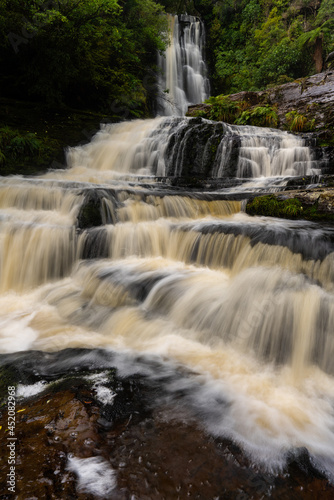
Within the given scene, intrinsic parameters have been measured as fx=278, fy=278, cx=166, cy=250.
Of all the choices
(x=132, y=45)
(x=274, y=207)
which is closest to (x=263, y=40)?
(x=132, y=45)

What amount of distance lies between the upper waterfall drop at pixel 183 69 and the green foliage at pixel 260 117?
6.32m

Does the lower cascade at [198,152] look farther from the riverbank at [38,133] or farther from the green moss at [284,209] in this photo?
the green moss at [284,209]

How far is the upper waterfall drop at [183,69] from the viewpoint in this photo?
55.9ft

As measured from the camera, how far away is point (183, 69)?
62.1 feet

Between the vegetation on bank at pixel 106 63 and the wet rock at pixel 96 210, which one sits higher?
the vegetation on bank at pixel 106 63

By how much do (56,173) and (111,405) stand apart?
26.7 ft

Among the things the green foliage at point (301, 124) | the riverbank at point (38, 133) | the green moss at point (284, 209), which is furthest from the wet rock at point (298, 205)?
the riverbank at point (38, 133)

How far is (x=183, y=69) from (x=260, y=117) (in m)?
10.6

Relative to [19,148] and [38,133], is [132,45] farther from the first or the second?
[19,148]

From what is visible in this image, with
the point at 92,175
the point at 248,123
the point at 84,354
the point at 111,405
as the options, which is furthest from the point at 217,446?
the point at 248,123

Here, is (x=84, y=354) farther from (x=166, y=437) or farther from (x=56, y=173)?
(x=56, y=173)

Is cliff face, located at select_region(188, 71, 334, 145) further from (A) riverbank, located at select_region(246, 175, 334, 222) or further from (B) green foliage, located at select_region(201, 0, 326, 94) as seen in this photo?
(A) riverbank, located at select_region(246, 175, 334, 222)

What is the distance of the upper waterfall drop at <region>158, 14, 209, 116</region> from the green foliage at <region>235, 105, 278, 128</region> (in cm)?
632

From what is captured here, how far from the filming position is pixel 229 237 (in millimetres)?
4387
